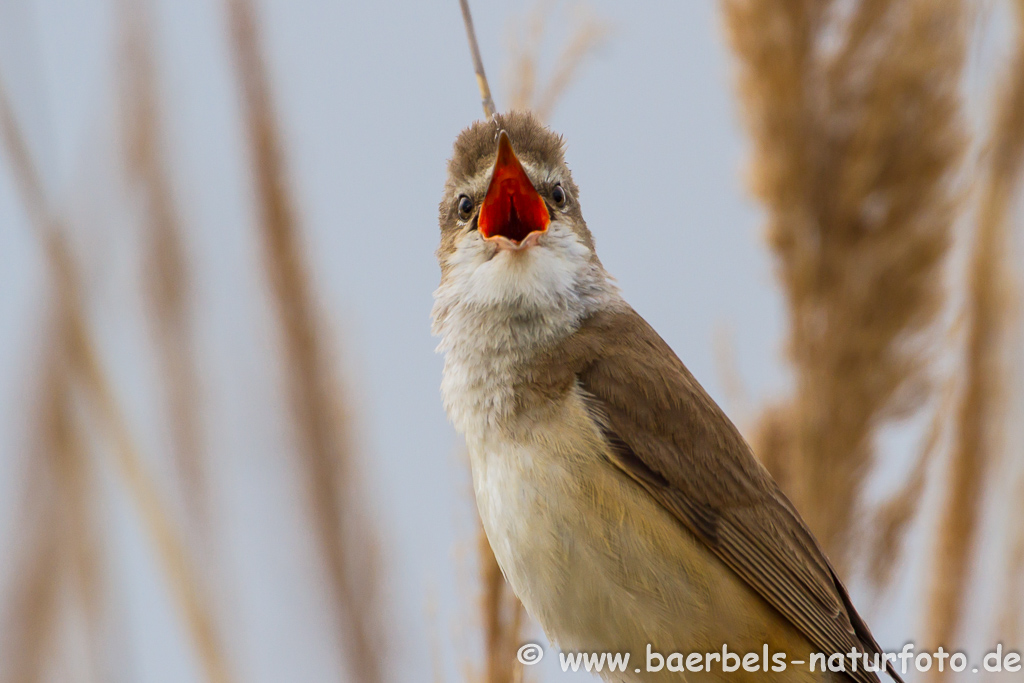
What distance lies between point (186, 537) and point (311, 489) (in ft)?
0.86

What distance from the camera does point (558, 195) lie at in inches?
107

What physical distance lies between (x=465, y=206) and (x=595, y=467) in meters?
0.85

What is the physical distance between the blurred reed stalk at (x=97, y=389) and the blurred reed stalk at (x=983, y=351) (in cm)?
177

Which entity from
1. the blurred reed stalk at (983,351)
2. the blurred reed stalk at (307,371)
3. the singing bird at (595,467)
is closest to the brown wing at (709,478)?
the singing bird at (595,467)

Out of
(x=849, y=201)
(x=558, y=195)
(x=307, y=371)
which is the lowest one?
(x=307, y=371)

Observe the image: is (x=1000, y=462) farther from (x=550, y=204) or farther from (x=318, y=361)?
(x=318, y=361)

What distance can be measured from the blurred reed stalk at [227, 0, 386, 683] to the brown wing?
34.3 inches

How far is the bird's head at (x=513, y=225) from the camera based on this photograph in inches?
96.3

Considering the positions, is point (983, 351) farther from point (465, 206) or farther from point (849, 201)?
point (465, 206)

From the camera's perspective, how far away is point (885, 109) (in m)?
2.91

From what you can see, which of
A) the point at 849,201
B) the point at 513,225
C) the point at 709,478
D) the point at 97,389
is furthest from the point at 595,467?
the point at 849,201

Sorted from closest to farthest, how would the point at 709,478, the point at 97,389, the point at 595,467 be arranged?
the point at 97,389 → the point at 595,467 → the point at 709,478

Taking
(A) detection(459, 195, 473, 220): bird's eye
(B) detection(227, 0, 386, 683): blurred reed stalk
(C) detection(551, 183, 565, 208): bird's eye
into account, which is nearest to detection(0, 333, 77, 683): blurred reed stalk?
(B) detection(227, 0, 386, 683): blurred reed stalk

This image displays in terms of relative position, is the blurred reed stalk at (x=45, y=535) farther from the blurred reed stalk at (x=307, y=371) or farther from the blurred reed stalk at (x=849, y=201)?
the blurred reed stalk at (x=849, y=201)
